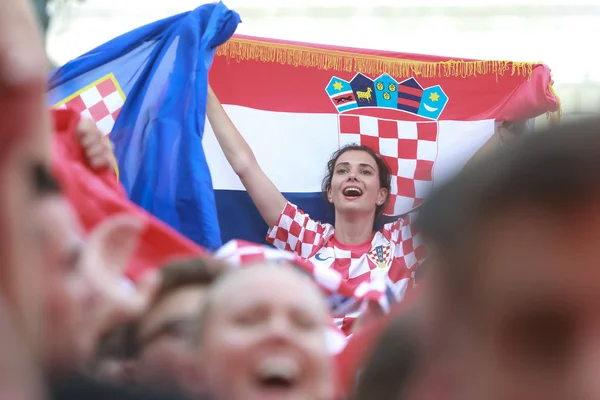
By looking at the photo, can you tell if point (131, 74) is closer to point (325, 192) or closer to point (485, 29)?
point (325, 192)

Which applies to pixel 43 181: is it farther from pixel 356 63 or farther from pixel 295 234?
pixel 356 63

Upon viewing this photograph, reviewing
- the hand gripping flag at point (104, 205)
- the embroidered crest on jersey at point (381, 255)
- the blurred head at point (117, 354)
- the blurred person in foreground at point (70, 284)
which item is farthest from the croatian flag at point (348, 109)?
the blurred person in foreground at point (70, 284)

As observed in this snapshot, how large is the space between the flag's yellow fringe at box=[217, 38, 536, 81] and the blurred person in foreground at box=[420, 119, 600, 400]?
2548 millimetres

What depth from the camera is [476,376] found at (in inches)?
12.6

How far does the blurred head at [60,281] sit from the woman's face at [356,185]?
2.25 metres

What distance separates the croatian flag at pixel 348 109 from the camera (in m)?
2.78

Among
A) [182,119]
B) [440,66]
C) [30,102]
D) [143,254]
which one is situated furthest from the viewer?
[440,66]

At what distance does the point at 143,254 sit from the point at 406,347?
473mm

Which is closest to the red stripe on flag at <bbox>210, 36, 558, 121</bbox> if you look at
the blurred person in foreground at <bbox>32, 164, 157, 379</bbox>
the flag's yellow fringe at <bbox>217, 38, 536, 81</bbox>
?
the flag's yellow fringe at <bbox>217, 38, 536, 81</bbox>

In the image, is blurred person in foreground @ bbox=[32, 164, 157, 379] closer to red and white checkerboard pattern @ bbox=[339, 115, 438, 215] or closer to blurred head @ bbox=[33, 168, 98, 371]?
blurred head @ bbox=[33, 168, 98, 371]

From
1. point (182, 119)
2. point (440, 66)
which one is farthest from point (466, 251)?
point (440, 66)

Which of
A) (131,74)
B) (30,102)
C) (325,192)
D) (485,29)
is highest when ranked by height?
(485,29)

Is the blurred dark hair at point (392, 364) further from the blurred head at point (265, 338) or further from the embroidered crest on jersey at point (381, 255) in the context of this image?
the embroidered crest on jersey at point (381, 255)

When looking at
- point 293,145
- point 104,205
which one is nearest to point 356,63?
point 293,145
